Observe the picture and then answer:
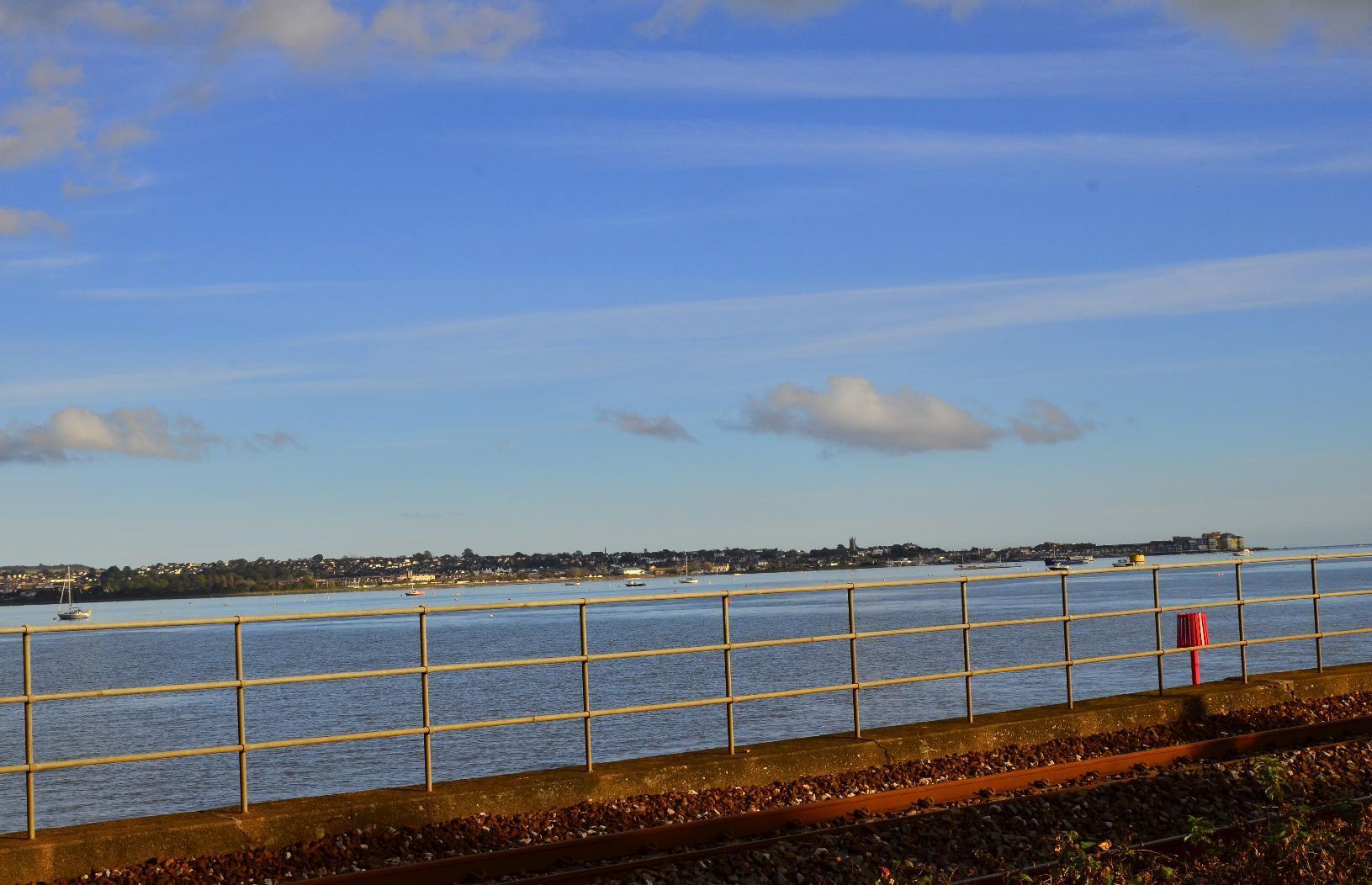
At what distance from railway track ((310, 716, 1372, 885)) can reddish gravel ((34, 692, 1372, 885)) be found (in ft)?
1.72

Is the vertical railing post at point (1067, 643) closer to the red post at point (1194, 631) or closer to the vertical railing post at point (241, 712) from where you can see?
the red post at point (1194, 631)

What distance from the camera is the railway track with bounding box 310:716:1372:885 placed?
838cm

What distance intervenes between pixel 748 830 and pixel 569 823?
4.16 ft

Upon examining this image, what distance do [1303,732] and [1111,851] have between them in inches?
241

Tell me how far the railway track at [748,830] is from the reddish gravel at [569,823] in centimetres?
52

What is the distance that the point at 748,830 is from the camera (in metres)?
9.62

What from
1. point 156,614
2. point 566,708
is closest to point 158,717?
point 566,708

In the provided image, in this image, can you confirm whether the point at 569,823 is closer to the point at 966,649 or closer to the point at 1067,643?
the point at 966,649

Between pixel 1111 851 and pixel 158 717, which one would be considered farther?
pixel 158 717

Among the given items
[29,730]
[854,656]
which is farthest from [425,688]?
[854,656]

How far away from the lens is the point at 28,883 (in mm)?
8258

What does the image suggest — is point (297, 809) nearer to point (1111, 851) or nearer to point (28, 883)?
point (28, 883)

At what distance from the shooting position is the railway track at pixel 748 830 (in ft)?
27.5

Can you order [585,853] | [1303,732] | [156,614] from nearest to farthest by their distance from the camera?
[585,853] → [1303,732] → [156,614]
